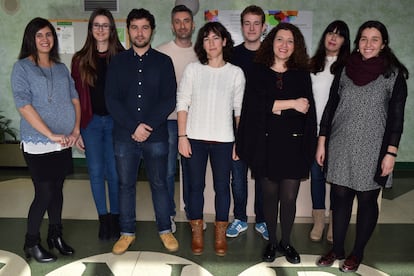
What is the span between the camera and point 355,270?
2.40m

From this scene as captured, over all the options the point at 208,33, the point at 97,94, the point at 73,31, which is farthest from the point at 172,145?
the point at 73,31

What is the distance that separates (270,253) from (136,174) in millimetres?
996

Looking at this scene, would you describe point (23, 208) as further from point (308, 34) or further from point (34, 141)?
point (308, 34)

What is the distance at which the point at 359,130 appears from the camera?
2188 mm

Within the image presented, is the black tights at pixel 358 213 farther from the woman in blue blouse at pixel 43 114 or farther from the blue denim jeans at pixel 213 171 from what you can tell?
the woman in blue blouse at pixel 43 114

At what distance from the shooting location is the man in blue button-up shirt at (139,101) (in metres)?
2.44

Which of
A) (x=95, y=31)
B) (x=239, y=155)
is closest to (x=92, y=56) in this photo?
(x=95, y=31)

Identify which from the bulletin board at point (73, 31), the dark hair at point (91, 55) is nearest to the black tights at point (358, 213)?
the dark hair at point (91, 55)

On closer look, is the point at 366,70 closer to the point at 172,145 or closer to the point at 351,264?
the point at 351,264

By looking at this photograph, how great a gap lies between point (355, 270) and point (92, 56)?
2.11 metres

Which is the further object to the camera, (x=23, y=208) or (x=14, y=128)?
(x=14, y=128)

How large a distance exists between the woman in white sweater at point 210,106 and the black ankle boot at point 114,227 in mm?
667

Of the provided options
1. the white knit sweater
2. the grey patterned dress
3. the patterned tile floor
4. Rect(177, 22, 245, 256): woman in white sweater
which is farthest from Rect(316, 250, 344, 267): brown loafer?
the white knit sweater

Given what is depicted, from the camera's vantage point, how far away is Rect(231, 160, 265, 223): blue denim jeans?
2.82 m
